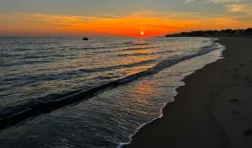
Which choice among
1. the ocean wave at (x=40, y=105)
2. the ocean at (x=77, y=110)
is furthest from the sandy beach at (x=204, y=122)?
the ocean wave at (x=40, y=105)

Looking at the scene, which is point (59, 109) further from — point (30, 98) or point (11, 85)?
point (11, 85)

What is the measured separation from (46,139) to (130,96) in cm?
483

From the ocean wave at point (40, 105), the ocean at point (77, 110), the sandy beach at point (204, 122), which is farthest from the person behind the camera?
the ocean wave at point (40, 105)

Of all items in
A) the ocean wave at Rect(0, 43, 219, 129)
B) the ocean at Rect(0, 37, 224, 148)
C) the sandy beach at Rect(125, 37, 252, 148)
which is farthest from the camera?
the ocean wave at Rect(0, 43, 219, 129)

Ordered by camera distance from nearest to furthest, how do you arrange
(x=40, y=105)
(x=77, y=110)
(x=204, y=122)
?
(x=204, y=122)
(x=77, y=110)
(x=40, y=105)

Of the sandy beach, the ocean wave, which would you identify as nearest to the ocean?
the ocean wave

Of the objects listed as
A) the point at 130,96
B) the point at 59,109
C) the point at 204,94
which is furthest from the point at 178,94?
the point at 59,109

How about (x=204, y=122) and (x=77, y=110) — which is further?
(x=77, y=110)

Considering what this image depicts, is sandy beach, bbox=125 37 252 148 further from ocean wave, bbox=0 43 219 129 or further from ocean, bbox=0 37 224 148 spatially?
ocean wave, bbox=0 43 219 129

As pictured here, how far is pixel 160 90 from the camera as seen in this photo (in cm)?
1080

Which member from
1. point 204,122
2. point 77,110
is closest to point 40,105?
point 77,110

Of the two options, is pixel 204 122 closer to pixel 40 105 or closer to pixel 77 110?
pixel 77 110

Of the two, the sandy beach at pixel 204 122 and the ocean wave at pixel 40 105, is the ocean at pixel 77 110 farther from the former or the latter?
the sandy beach at pixel 204 122

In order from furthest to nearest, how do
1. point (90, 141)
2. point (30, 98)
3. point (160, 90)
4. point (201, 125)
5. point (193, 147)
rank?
point (160, 90), point (30, 98), point (201, 125), point (90, 141), point (193, 147)
